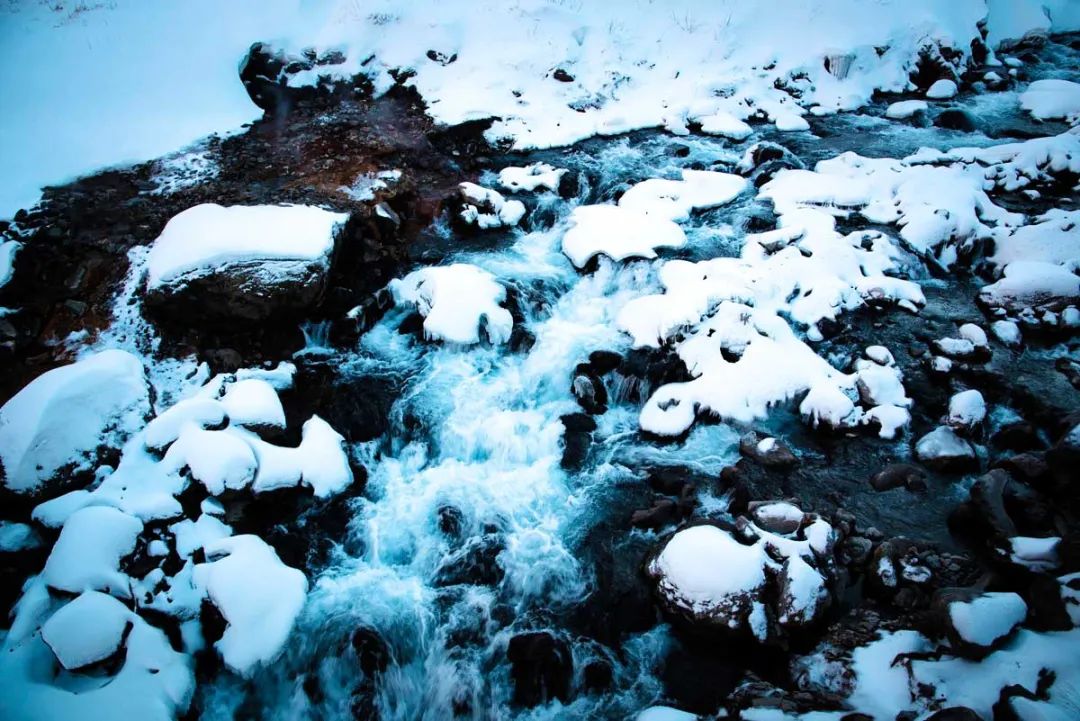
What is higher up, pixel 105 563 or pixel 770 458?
pixel 105 563

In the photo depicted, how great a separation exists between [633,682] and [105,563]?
455cm

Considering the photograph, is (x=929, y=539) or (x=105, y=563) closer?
(x=105, y=563)

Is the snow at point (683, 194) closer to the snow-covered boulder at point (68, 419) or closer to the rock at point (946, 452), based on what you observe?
the rock at point (946, 452)

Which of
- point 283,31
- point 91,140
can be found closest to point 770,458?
point 91,140

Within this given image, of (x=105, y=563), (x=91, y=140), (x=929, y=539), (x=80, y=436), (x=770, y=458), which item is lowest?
(x=929, y=539)

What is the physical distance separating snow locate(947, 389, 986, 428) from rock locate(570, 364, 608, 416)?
12.5ft

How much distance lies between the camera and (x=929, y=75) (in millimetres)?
13531

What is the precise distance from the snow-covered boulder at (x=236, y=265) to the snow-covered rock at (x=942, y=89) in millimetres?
14421

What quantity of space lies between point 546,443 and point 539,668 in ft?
8.19

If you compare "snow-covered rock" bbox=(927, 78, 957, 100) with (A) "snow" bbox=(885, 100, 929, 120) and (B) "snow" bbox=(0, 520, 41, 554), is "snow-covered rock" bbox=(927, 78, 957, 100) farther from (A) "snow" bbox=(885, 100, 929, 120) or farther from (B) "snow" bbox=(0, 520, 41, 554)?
(B) "snow" bbox=(0, 520, 41, 554)

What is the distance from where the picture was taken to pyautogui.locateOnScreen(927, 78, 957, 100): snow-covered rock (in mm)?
13000

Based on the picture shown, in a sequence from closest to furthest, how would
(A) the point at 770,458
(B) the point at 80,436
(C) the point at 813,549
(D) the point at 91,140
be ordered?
1. (C) the point at 813,549
2. (B) the point at 80,436
3. (A) the point at 770,458
4. (D) the point at 91,140

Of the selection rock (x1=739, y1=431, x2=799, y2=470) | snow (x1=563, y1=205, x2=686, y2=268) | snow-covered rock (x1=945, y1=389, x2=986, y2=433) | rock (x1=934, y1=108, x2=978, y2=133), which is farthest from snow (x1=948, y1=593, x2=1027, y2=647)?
rock (x1=934, y1=108, x2=978, y2=133)

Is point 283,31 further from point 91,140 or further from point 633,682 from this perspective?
point 633,682
